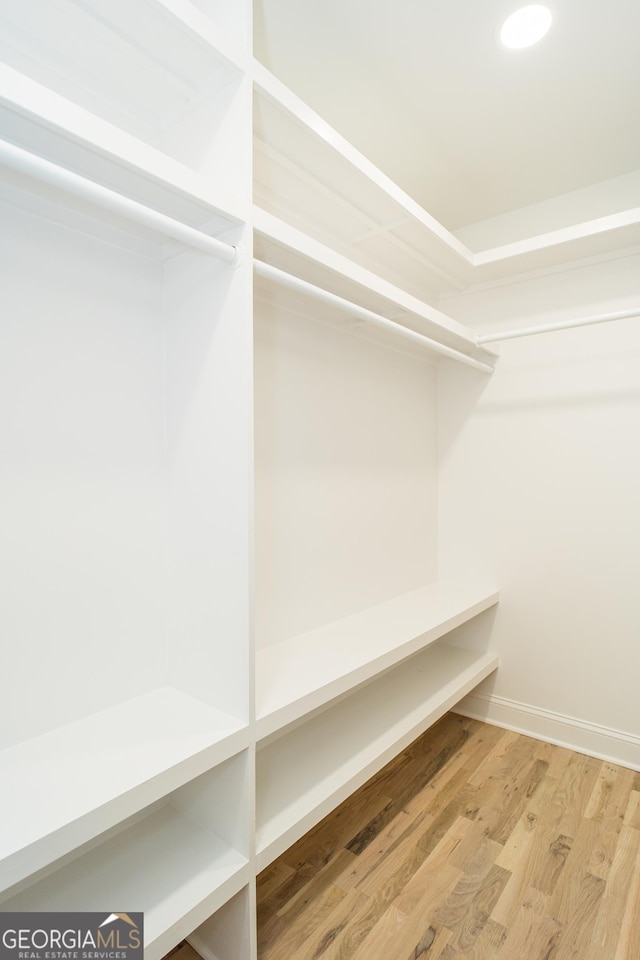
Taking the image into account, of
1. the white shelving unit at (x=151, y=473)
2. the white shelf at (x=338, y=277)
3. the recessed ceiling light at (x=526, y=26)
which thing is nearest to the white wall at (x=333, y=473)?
the white shelving unit at (x=151, y=473)

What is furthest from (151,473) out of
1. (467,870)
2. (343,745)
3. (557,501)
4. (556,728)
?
(556,728)

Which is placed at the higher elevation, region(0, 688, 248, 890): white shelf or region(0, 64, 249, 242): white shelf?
region(0, 64, 249, 242): white shelf

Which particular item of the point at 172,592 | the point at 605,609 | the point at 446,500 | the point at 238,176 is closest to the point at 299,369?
the point at 238,176

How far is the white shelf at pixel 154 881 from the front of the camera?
3.69 feet

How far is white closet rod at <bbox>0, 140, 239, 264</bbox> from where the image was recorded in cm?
89

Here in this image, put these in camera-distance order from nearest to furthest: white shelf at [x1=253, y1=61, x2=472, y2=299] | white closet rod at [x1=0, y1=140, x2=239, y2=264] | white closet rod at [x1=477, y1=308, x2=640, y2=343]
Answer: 1. white closet rod at [x1=0, y1=140, x2=239, y2=264]
2. white shelf at [x1=253, y1=61, x2=472, y2=299]
3. white closet rod at [x1=477, y1=308, x2=640, y2=343]

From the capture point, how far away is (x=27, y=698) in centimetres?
121

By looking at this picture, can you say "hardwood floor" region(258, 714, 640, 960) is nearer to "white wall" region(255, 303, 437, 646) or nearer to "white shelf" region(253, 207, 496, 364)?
"white wall" region(255, 303, 437, 646)

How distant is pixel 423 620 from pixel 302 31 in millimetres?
2159

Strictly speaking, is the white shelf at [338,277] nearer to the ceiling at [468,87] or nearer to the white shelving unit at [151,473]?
the white shelving unit at [151,473]

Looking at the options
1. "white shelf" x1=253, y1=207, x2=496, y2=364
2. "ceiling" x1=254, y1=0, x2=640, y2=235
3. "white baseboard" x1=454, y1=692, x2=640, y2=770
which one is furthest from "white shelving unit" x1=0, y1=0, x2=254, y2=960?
"white baseboard" x1=454, y1=692, x2=640, y2=770

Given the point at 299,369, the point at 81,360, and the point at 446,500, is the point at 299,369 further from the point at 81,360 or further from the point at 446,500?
the point at 446,500

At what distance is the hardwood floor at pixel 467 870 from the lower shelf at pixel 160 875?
1.28 feet

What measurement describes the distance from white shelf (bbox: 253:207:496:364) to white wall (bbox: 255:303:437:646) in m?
0.21
